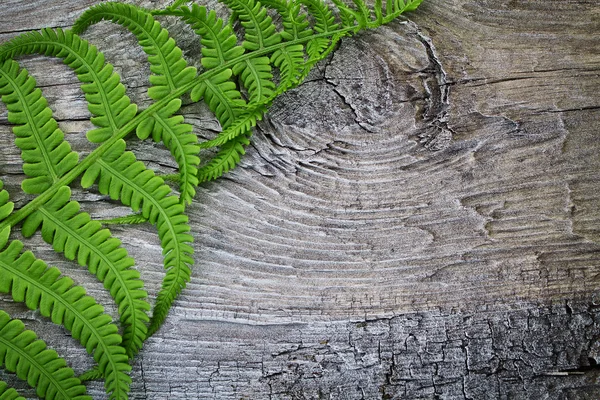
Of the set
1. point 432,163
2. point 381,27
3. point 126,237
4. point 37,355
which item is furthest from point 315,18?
point 37,355

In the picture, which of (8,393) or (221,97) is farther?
(221,97)

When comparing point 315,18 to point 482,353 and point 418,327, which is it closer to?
point 418,327

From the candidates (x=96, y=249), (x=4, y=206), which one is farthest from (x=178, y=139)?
(x=4, y=206)

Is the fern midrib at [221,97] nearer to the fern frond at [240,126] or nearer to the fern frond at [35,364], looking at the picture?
Result: the fern frond at [240,126]

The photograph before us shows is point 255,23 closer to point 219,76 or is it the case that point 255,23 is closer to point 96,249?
point 219,76

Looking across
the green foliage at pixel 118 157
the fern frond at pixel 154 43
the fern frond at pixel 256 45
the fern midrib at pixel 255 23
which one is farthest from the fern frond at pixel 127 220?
the fern midrib at pixel 255 23

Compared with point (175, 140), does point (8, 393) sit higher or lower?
lower
